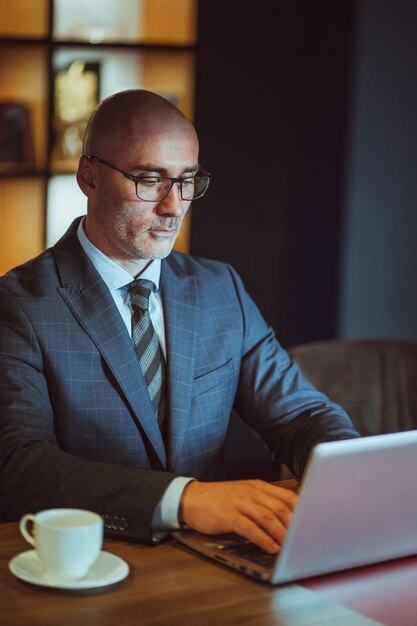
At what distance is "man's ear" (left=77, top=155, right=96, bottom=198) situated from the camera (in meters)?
2.16

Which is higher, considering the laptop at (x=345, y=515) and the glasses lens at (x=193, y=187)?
the glasses lens at (x=193, y=187)

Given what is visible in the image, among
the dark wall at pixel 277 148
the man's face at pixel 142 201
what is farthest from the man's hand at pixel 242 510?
the dark wall at pixel 277 148

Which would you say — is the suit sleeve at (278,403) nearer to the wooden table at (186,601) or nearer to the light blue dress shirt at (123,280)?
the light blue dress shirt at (123,280)

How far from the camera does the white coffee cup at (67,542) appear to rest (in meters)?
1.31

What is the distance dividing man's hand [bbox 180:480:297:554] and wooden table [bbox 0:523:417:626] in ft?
0.24

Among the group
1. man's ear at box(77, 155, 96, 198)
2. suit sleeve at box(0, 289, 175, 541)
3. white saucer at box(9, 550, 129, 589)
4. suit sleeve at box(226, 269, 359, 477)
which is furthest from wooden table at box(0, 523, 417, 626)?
man's ear at box(77, 155, 96, 198)

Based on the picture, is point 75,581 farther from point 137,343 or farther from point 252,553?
point 137,343

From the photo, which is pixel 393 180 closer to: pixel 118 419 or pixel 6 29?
pixel 6 29

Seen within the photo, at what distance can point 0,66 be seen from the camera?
11.3ft

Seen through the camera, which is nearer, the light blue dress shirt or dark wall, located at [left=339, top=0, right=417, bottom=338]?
the light blue dress shirt

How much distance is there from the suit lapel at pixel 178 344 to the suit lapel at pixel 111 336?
0.04 metres

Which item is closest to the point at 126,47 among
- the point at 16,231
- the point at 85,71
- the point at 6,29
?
the point at 85,71

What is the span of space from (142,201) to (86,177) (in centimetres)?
18

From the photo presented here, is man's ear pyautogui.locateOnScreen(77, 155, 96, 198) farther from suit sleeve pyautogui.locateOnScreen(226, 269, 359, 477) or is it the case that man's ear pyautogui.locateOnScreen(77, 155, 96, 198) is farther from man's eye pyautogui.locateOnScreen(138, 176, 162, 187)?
suit sleeve pyautogui.locateOnScreen(226, 269, 359, 477)
